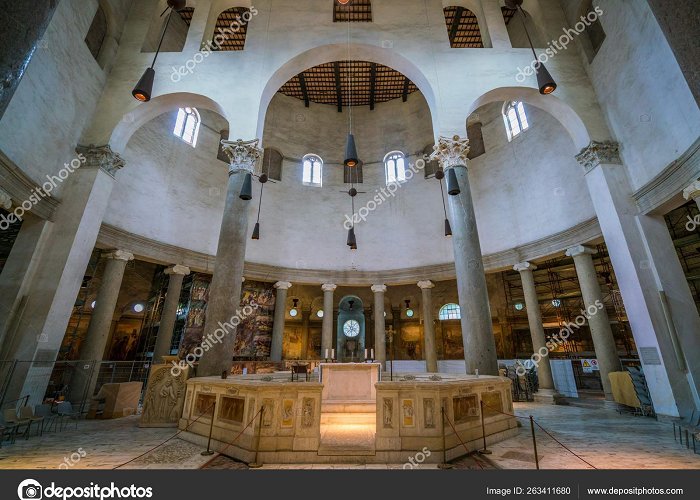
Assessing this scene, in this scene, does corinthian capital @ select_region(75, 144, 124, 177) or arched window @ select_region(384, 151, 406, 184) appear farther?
arched window @ select_region(384, 151, 406, 184)

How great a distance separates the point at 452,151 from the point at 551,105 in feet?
14.0

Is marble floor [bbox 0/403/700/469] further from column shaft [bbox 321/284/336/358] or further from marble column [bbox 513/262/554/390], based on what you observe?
column shaft [bbox 321/284/336/358]

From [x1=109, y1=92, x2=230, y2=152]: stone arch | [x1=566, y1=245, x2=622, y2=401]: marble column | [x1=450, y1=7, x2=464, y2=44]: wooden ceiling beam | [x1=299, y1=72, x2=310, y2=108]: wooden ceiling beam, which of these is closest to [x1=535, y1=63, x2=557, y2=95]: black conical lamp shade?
[x1=566, y1=245, x2=622, y2=401]: marble column

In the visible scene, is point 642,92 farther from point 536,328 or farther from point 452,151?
point 536,328

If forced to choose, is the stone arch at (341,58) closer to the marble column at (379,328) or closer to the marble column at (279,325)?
the marble column at (279,325)

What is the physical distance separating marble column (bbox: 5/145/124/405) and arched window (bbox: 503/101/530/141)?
50.5 ft

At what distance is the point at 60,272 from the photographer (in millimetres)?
7980

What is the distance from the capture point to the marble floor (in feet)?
14.1

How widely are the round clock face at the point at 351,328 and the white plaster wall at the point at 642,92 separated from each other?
42.8 ft

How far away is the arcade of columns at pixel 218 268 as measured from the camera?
743 cm
